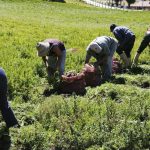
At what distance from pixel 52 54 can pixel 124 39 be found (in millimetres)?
3807

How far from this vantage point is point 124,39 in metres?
14.9

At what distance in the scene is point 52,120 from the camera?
9055 millimetres

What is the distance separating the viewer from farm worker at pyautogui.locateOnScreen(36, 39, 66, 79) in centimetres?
1120

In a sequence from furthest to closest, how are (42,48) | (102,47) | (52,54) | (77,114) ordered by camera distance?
(102,47) < (52,54) < (42,48) < (77,114)

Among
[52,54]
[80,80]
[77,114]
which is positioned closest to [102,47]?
[80,80]

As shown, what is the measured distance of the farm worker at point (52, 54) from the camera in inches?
441

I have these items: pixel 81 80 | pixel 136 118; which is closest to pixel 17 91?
pixel 81 80

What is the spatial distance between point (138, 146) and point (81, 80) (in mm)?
3925

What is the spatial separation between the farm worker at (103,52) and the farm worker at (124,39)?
126 centimetres

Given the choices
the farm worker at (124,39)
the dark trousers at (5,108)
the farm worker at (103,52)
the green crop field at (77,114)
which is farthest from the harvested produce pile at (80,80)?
the dark trousers at (5,108)

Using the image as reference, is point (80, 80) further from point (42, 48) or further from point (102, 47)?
point (102, 47)

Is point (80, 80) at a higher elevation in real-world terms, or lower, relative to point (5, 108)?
lower

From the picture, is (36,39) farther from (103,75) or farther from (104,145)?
(104,145)

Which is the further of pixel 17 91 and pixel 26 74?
pixel 26 74
